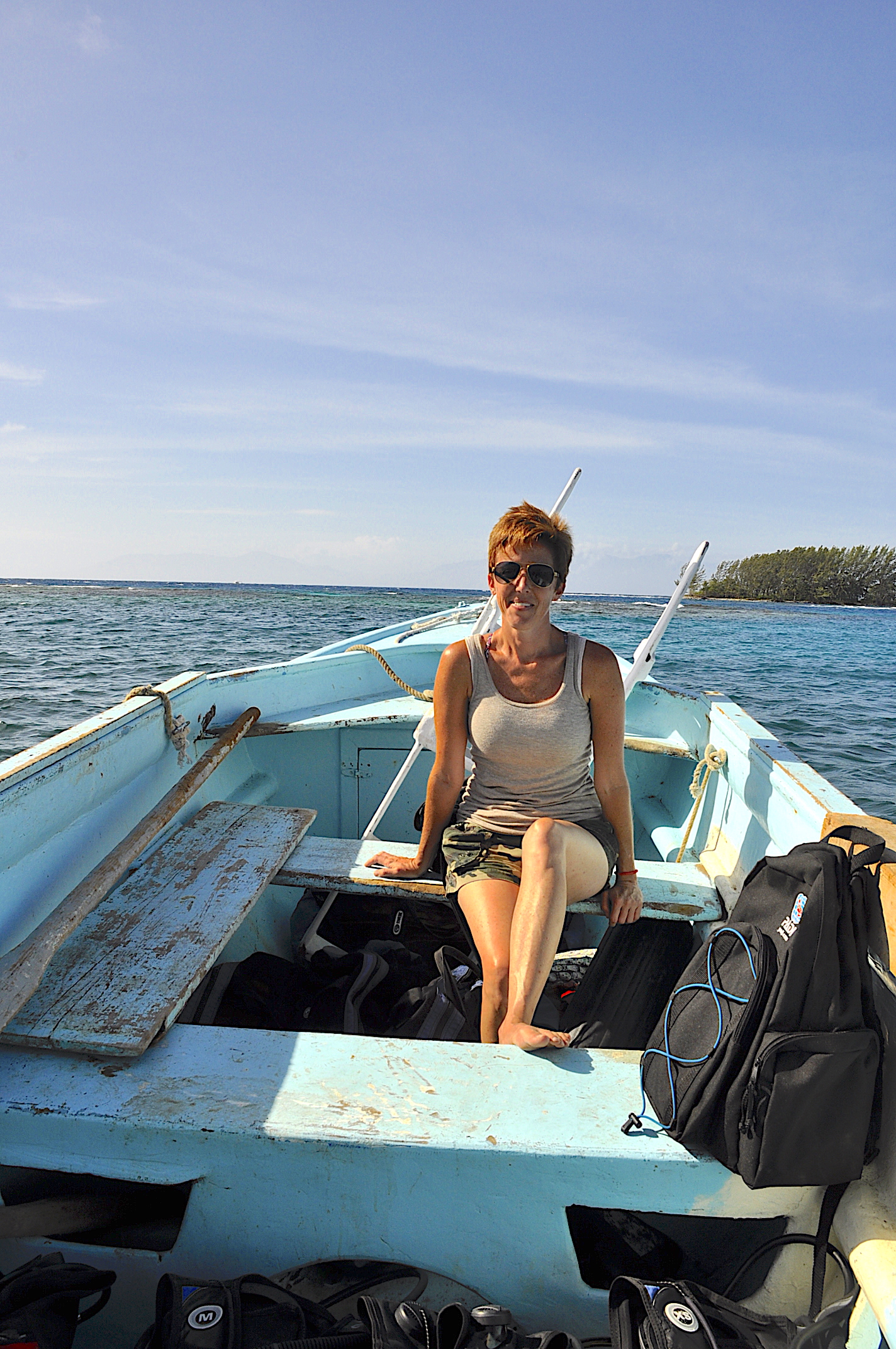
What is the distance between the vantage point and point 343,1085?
138cm

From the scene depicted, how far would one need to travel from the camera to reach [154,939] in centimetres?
177

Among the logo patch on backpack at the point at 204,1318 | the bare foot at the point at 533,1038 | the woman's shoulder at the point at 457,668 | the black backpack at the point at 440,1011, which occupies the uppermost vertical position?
the woman's shoulder at the point at 457,668

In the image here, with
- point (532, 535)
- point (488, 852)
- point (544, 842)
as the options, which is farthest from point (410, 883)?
point (532, 535)

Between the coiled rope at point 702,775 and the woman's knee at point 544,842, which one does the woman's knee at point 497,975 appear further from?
the coiled rope at point 702,775

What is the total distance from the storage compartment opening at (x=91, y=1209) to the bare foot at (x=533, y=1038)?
68cm

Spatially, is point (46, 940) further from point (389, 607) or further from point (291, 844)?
point (389, 607)

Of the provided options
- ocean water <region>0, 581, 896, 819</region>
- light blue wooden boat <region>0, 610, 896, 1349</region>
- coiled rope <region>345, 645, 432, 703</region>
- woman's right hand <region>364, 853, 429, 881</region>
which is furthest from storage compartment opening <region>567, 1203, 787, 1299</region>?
ocean water <region>0, 581, 896, 819</region>

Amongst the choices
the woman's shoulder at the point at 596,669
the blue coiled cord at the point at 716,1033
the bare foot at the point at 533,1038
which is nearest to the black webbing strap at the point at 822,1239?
the blue coiled cord at the point at 716,1033

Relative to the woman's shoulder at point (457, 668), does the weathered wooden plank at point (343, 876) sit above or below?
below

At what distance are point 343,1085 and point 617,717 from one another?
1.20m

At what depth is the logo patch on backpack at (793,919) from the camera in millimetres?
1227

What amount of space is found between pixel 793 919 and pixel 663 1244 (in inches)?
32.3

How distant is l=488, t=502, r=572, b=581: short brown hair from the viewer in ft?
6.45

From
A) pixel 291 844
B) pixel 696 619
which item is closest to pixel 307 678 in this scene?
pixel 291 844
